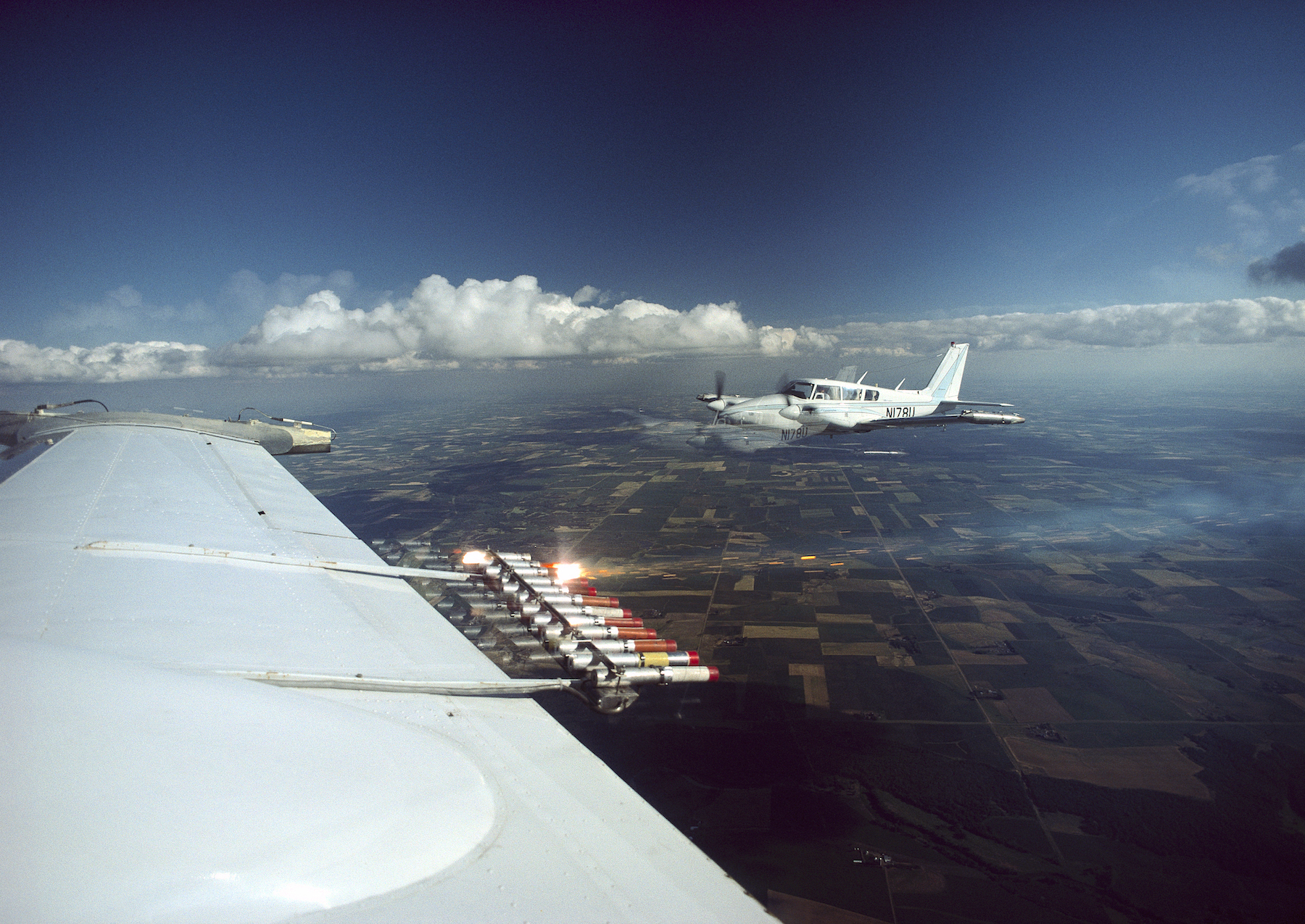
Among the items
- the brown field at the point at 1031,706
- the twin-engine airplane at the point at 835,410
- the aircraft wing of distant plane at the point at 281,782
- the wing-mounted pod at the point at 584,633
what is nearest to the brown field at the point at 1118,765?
the brown field at the point at 1031,706

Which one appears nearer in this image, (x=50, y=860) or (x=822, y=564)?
(x=50, y=860)

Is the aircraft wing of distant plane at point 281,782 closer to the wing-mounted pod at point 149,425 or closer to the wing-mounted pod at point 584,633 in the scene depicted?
the wing-mounted pod at point 584,633

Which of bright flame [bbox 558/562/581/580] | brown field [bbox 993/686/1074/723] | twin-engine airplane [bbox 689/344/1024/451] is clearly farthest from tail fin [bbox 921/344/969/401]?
bright flame [bbox 558/562/581/580]

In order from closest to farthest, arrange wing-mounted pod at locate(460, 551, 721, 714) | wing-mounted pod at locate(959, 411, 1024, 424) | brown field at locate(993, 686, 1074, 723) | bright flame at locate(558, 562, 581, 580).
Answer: wing-mounted pod at locate(460, 551, 721, 714)
bright flame at locate(558, 562, 581, 580)
brown field at locate(993, 686, 1074, 723)
wing-mounted pod at locate(959, 411, 1024, 424)

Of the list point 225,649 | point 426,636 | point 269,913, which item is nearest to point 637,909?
point 269,913

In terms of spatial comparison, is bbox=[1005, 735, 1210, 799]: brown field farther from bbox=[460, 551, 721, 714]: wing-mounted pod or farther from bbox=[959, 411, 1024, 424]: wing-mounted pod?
bbox=[460, 551, 721, 714]: wing-mounted pod

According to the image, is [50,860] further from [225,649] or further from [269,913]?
[225,649]
